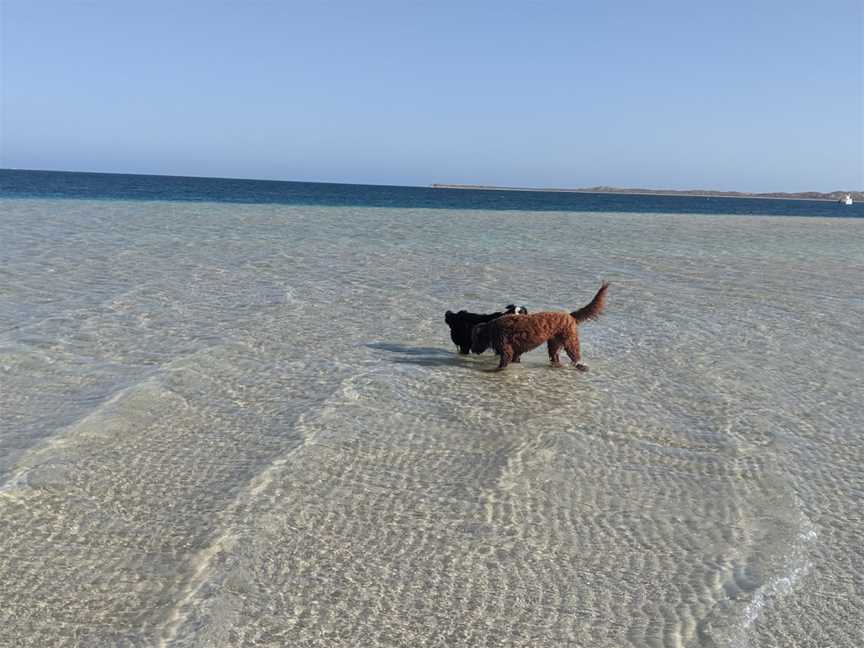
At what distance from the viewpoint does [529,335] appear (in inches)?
301

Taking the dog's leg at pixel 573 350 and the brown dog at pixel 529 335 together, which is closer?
the brown dog at pixel 529 335

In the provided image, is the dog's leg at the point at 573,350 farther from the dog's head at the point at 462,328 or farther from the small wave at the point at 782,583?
the small wave at the point at 782,583

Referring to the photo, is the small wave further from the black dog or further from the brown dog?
the black dog

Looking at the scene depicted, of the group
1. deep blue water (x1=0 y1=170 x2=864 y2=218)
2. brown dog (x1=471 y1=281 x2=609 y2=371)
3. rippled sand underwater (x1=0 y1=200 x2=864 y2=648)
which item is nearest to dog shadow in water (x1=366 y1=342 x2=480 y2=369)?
rippled sand underwater (x1=0 y1=200 x2=864 y2=648)

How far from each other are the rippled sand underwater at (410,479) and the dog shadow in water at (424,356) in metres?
0.05

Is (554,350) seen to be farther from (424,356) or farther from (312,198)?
(312,198)

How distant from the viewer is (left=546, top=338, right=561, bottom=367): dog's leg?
308 inches

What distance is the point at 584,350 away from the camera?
28.9ft

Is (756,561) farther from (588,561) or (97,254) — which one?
(97,254)

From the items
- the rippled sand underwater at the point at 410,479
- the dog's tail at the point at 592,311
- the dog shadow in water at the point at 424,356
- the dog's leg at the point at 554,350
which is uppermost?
the dog's tail at the point at 592,311

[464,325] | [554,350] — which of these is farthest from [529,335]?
[464,325]

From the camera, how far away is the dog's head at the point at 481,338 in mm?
7879

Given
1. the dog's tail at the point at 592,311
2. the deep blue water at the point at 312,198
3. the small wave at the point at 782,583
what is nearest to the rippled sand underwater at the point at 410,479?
the small wave at the point at 782,583

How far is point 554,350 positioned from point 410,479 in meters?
3.38
